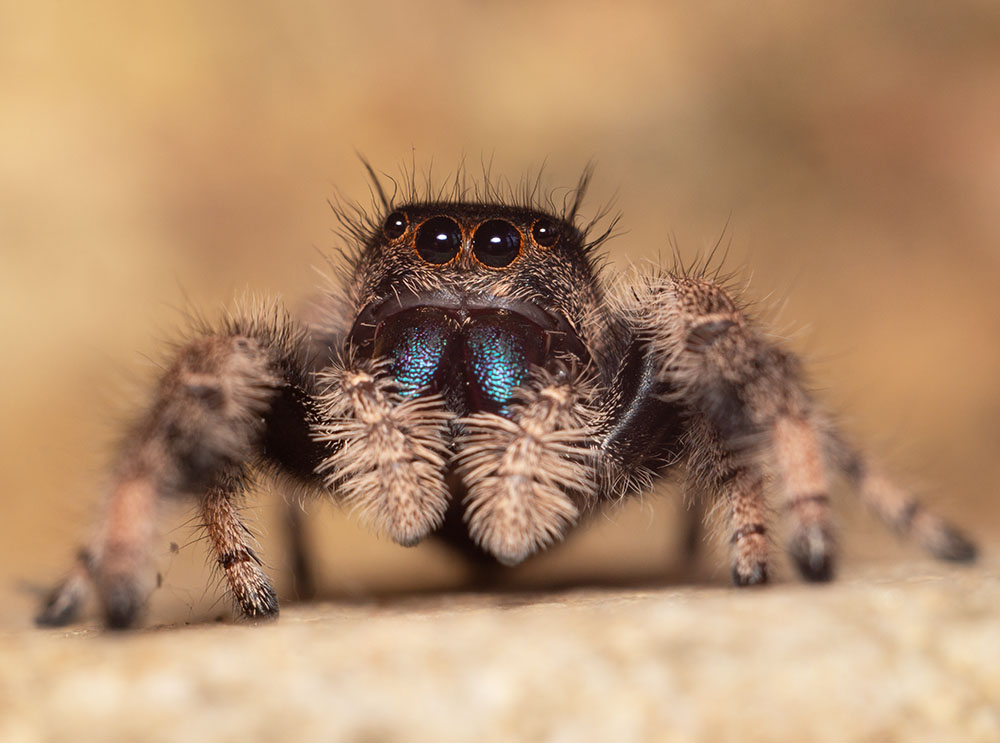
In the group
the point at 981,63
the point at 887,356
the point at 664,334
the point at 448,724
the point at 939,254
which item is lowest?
the point at 448,724

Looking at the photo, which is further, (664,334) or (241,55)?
(241,55)

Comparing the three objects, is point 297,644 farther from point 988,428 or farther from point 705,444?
point 988,428

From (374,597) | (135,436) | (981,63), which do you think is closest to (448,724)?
(135,436)

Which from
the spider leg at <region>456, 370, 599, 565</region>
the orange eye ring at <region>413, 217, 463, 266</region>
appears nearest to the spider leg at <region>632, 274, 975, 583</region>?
the spider leg at <region>456, 370, 599, 565</region>

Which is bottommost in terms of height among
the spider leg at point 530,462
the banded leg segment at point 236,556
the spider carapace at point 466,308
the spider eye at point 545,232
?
the banded leg segment at point 236,556

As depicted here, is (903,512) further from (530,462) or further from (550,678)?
(550,678)

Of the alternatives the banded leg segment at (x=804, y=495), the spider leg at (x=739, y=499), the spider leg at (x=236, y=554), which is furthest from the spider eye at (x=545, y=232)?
the spider leg at (x=236, y=554)

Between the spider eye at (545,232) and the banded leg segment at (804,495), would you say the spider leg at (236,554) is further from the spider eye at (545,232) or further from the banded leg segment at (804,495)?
the banded leg segment at (804,495)

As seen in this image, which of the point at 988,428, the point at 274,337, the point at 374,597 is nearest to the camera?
the point at 274,337

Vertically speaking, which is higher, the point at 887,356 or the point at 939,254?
the point at 939,254
